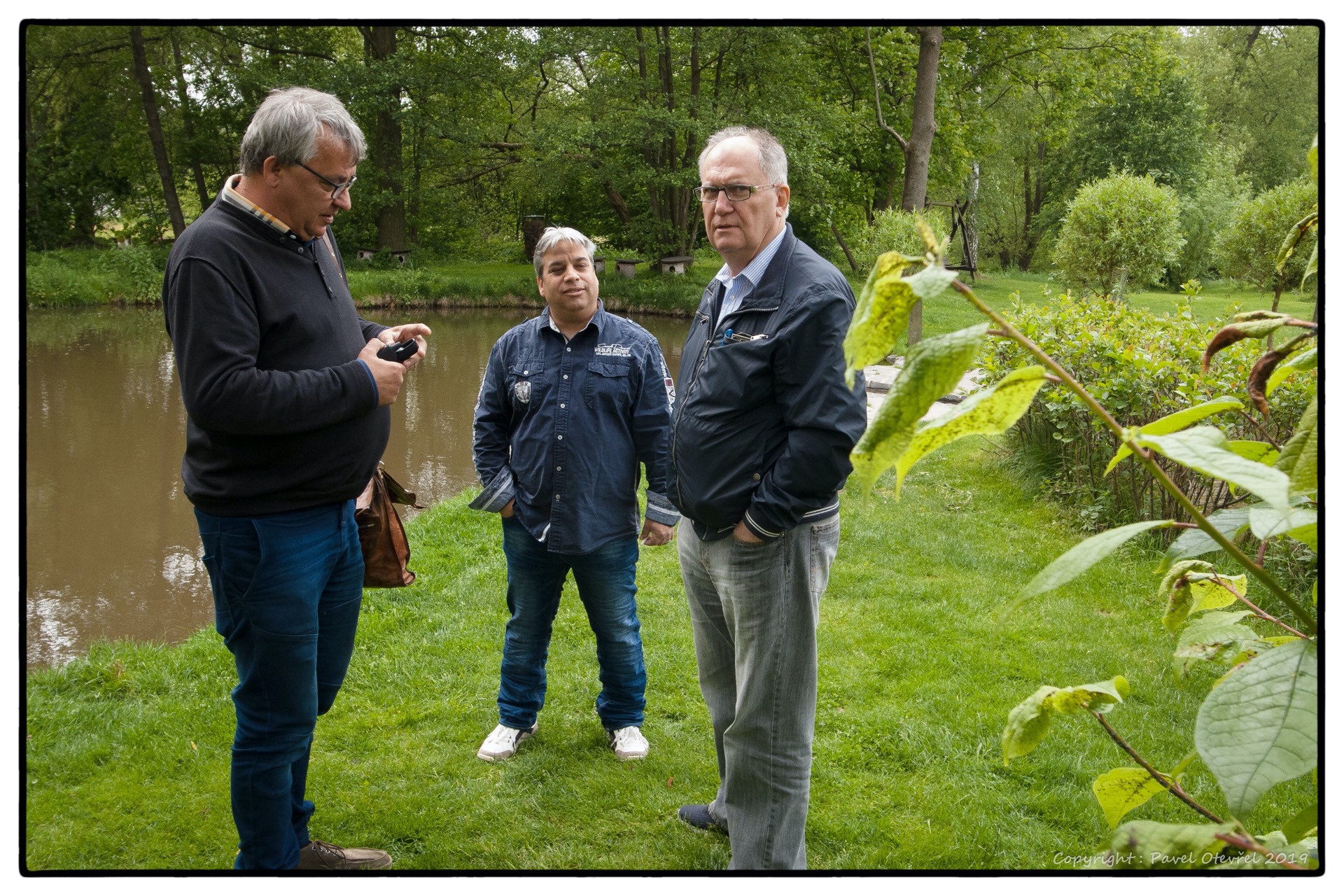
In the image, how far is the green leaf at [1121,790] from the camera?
1.20m

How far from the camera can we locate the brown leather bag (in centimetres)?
287

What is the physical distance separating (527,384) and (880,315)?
2671 mm

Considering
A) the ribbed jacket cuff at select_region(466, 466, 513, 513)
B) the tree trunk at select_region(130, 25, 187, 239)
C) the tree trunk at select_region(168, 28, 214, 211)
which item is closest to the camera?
the ribbed jacket cuff at select_region(466, 466, 513, 513)

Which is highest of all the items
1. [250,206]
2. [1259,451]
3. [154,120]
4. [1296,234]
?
[154,120]

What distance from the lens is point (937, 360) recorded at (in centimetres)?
84

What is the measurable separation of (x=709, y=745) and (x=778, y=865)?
109cm

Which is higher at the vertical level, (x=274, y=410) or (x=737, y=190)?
(x=737, y=190)

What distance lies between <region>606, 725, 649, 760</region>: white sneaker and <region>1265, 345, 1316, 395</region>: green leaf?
9.43 ft

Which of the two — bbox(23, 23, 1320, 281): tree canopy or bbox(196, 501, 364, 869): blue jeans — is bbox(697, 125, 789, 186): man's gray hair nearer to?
bbox(196, 501, 364, 869): blue jeans

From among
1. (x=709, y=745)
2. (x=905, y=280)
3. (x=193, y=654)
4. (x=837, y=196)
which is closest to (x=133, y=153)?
(x=837, y=196)

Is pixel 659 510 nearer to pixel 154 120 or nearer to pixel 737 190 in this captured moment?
pixel 737 190

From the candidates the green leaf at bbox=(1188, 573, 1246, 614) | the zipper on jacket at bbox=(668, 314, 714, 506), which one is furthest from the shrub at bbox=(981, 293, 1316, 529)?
the green leaf at bbox=(1188, 573, 1246, 614)

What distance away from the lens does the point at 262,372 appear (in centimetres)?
224

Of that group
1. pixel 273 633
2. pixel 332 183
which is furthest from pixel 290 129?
pixel 273 633
